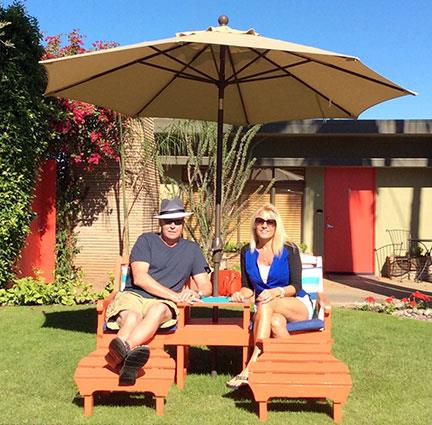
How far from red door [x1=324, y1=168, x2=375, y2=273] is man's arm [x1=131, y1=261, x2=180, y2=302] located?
28.2 ft

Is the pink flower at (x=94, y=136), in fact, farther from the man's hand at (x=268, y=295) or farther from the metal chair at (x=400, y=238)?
the metal chair at (x=400, y=238)

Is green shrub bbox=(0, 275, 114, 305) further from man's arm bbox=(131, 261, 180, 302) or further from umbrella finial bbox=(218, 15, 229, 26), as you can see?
umbrella finial bbox=(218, 15, 229, 26)

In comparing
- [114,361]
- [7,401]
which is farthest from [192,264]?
[7,401]

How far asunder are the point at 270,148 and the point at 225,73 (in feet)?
23.9

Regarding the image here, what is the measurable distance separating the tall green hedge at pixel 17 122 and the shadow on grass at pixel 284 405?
4434mm

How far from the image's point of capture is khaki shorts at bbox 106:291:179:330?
4.44 metres

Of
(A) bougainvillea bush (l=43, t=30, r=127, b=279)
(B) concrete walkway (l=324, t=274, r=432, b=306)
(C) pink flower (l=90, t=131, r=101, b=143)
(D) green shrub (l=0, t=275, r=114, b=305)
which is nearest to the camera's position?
(D) green shrub (l=0, t=275, r=114, b=305)

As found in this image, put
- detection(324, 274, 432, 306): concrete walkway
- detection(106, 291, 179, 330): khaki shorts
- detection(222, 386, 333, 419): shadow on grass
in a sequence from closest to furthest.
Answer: detection(222, 386, 333, 419): shadow on grass < detection(106, 291, 179, 330): khaki shorts < detection(324, 274, 432, 306): concrete walkway

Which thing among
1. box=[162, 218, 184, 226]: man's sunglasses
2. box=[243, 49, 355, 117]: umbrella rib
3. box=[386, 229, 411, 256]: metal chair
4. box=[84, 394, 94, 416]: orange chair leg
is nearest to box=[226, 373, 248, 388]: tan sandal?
box=[84, 394, 94, 416]: orange chair leg

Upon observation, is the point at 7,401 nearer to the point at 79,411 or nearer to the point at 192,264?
the point at 79,411

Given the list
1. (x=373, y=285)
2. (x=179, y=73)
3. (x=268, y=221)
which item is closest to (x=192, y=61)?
(x=179, y=73)

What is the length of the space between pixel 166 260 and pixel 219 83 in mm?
1633

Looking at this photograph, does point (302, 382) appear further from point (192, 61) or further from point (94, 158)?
point (94, 158)

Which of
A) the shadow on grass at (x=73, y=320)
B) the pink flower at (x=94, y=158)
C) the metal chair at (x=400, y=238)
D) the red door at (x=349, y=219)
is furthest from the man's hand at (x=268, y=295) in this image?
the metal chair at (x=400, y=238)
